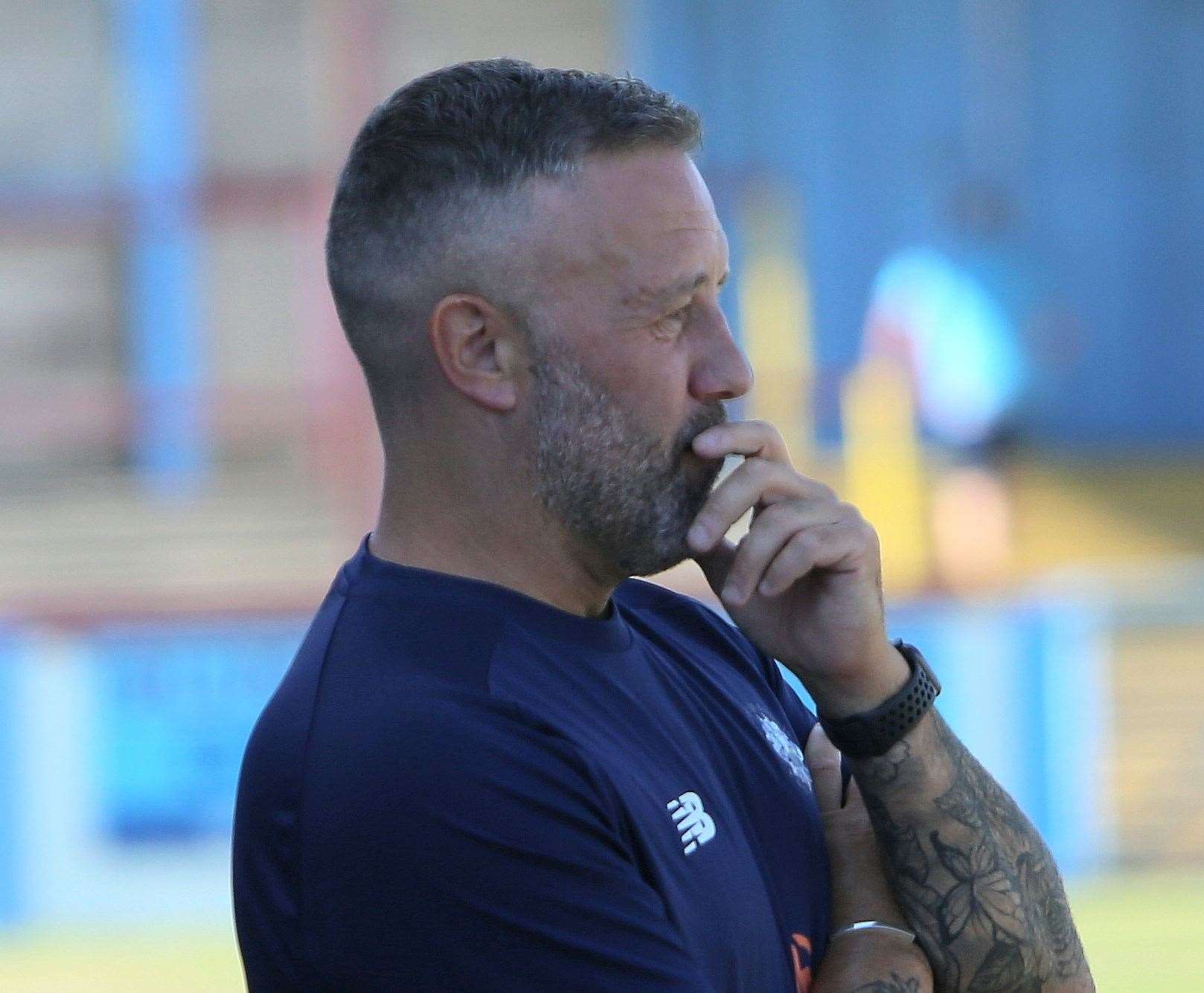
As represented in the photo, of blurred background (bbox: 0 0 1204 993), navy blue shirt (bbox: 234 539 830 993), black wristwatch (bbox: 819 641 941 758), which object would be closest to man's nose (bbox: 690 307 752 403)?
navy blue shirt (bbox: 234 539 830 993)

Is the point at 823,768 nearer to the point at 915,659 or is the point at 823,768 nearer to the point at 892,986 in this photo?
the point at 915,659

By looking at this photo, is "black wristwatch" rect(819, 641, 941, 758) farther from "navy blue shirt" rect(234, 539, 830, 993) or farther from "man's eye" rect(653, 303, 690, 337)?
"man's eye" rect(653, 303, 690, 337)

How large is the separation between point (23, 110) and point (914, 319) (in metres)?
7.25

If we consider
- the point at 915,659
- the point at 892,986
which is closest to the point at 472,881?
the point at 892,986

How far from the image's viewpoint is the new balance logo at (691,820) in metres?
1.72

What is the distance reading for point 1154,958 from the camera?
587 centimetres

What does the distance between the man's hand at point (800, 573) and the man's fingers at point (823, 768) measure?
0.16m

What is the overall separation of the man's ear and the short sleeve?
13.4 inches

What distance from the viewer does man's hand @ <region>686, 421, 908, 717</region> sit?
6.11ft

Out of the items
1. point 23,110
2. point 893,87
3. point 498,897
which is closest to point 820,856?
point 498,897

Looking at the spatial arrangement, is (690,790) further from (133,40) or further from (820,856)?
(133,40)

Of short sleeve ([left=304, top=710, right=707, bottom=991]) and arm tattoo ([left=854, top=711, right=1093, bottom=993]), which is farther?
arm tattoo ([left=854, top=711, right=1093, bottom=993])

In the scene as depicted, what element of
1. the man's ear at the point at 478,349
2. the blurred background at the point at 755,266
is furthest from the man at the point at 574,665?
the blurred background at the point at 755,266

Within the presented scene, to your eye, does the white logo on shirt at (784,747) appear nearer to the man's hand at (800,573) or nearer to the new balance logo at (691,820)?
the man's hand at (800,573)
